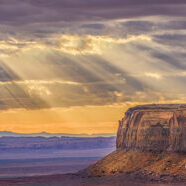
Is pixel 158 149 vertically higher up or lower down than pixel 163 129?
lower down

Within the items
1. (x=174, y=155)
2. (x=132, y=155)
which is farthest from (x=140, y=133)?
(x=174, y=155)

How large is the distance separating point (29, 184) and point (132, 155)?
25596 mm

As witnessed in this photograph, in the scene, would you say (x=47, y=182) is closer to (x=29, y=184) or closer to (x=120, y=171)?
(x=29, y=184)

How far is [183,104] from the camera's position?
194 m

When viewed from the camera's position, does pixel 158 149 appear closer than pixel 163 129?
No

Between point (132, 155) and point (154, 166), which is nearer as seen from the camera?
point (154, 166)

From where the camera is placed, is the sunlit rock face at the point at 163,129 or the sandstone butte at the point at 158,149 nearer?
the sandstone butte at the point at 158,149

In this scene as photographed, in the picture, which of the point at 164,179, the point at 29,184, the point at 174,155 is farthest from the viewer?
the point at 29,184

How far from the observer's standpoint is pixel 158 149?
191 meters

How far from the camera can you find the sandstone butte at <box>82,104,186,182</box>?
178 meters

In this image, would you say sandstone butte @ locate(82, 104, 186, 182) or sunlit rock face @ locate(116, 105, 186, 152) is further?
sunlit rock face @ locate(116, 105, 186, 152)

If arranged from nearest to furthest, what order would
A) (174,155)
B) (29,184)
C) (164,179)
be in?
(164,179)
(174,155)
(29,184)

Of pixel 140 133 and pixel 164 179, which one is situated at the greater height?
pixel 140 133

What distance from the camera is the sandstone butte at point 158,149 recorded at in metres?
178
